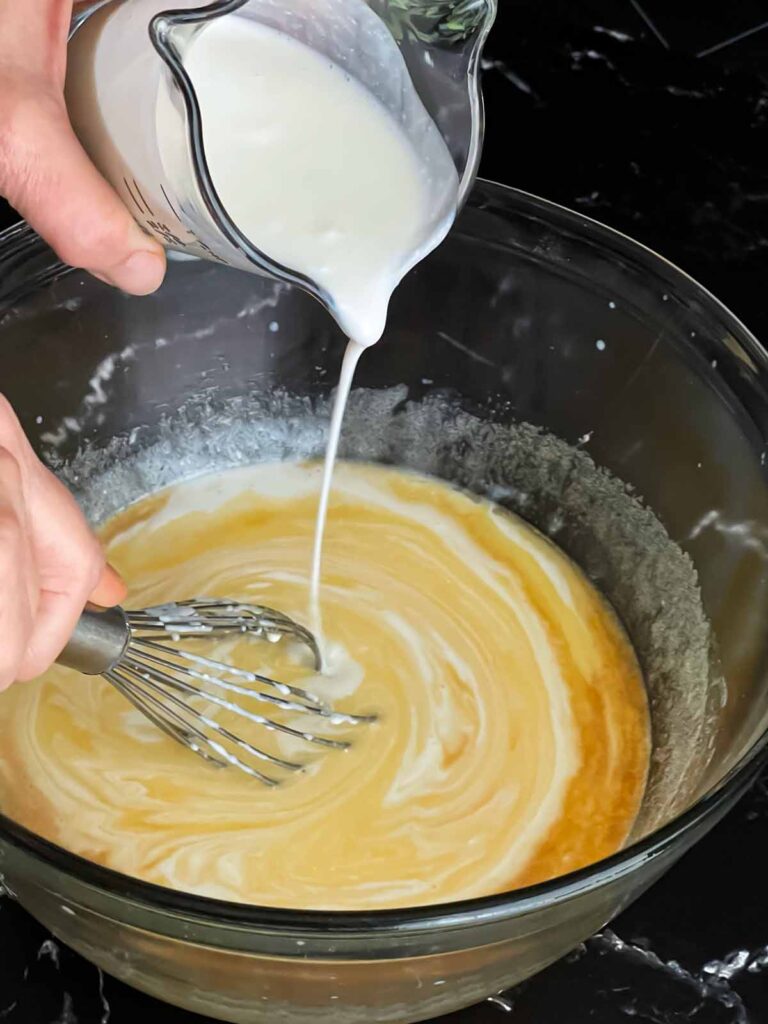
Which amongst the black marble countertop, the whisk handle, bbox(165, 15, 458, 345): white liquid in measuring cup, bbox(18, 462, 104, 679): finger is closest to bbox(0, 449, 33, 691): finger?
bbox(18, 462, 104, 679): finger

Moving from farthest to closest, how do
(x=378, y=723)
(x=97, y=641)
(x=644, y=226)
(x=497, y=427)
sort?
1. (x=644, y=226)
2. (x=497, y=427)
3. (x=378, y=723)
4. (x=97, y=641)

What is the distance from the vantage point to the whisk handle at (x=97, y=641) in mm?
1043

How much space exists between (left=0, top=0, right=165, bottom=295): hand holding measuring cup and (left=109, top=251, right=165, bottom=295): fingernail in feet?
0.09

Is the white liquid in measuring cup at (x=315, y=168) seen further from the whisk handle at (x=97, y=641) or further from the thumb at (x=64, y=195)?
the whisk handle at (x=97, y=641)

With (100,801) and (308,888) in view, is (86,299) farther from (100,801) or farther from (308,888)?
(308,888)

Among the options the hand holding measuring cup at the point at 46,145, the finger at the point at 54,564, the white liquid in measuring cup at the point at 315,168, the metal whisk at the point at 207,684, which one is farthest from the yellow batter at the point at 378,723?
the hand holding measuring cup at the point at 46,145

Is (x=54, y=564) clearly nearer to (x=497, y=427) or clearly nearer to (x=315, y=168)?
(x=315, y=168)

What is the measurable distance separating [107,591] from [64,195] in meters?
0.34

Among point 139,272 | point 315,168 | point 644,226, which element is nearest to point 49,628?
point 139,272

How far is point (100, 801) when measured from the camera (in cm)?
130

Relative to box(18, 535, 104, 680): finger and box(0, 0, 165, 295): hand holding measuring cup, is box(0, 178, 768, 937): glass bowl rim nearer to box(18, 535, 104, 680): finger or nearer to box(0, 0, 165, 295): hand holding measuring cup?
box(18, 535, 104, 680): finger

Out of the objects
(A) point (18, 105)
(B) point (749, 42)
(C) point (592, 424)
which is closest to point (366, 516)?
(C) point (592, 424)

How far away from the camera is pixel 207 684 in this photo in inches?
55.5

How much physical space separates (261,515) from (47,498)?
2.49 ft
